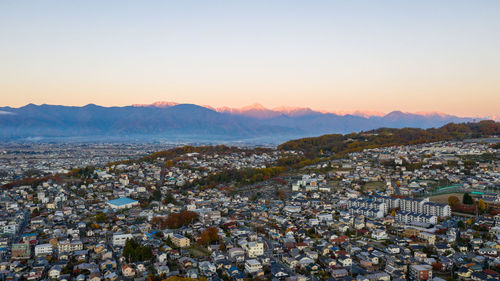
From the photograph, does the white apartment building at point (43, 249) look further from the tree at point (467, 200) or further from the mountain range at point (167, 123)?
the mountain range at point (167, 123)

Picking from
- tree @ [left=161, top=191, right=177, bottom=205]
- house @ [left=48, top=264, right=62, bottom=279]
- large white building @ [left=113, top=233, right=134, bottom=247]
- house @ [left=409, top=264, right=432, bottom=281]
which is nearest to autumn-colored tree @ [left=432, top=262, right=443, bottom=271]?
house @ [left=409, top=264, right=432, bottom=281]

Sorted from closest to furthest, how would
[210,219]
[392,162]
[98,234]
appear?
[98,234], [210,219], [392,162]

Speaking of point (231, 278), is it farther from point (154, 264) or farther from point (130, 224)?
point (130, 224)

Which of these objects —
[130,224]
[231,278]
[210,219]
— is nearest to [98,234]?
[130,224]

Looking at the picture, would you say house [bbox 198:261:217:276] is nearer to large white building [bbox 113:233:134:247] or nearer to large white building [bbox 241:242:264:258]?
large white building [bbox 241:242:264:258]

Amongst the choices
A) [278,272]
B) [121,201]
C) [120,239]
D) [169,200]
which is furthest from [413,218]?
Result: [121,201]

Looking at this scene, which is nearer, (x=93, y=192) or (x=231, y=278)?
(x=231, y=278)
